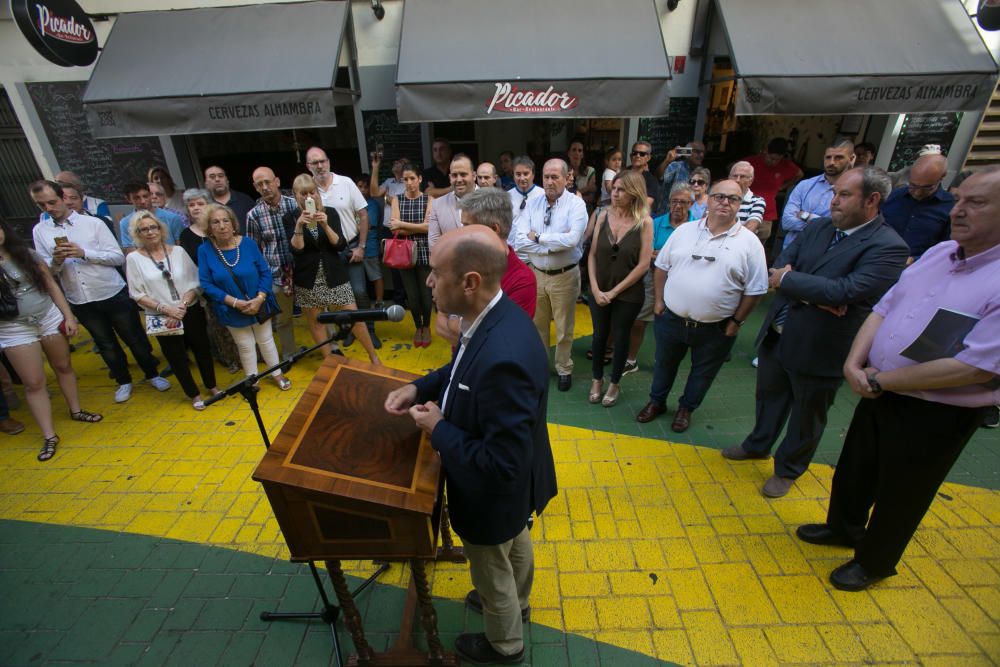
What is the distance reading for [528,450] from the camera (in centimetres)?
163

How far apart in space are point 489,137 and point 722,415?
24.2ft

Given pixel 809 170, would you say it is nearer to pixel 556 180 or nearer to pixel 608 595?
pixel 556 180

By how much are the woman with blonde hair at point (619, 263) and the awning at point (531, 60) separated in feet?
6.40

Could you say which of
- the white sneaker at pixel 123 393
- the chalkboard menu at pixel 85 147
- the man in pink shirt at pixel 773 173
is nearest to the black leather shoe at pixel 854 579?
the man in pink shirt at pixel 773 173

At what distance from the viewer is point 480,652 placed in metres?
2.31

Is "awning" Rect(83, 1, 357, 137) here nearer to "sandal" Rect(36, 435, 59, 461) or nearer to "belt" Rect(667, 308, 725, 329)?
"sandal" Rect(36, 435, 59, 461)

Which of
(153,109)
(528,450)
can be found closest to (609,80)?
(528,450)

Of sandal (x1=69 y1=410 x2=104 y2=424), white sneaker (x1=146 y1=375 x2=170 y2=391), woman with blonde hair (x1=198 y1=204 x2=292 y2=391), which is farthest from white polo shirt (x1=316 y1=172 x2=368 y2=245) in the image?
sandal (x1=69 y1=410 x2=104 y2=424)

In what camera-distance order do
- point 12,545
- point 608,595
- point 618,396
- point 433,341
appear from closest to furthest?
point 608,595 < point 12,545 < point 618,396 < point 433,341

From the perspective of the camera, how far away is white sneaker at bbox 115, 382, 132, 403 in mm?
4824

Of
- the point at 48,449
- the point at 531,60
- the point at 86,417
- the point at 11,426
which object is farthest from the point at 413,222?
the point at 11,426

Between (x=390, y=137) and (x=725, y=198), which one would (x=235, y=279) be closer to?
(x=390, y=137)

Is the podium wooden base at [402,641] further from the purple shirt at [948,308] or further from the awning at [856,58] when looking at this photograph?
the awning at [856,58]

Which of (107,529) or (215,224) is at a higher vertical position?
(215,224)
